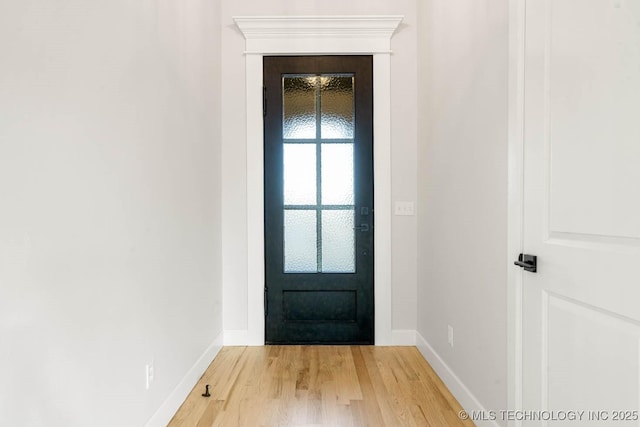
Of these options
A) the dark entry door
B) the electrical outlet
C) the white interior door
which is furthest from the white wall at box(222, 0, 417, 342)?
the white interior door

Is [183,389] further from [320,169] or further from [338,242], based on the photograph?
[320,169]

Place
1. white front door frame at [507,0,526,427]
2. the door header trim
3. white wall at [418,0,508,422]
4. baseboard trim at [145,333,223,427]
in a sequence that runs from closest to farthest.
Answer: white front door frame at [507,0,526,427]
white wall at [418,0,508,422]
baseboard trim at [145,333,223,427]
the door header trim

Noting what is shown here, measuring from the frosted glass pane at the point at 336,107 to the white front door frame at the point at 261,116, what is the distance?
204mm

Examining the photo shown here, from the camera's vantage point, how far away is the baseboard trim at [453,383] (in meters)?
1.93

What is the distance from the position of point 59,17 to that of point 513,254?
6.09 feet

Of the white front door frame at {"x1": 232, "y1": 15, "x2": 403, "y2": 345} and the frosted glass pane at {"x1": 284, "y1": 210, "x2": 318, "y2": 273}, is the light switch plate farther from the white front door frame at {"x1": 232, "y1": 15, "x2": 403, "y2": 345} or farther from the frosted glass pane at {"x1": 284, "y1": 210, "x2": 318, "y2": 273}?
the frosted glass pane at {"x1": 284, "y1": 210, "x2": 318, "y2": 273}

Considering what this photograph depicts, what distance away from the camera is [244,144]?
10.4 ft

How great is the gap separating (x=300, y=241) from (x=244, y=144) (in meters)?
0.92

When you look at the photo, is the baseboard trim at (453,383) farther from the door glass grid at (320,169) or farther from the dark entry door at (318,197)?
the door glass grid at (320,169)

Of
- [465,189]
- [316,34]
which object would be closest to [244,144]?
[316,34]

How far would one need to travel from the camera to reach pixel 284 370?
2629 millimetres

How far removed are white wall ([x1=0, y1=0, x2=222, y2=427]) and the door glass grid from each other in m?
0.96

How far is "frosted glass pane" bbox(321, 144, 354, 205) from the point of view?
10.3 feet

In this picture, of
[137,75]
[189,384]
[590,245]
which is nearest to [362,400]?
[189,384]
